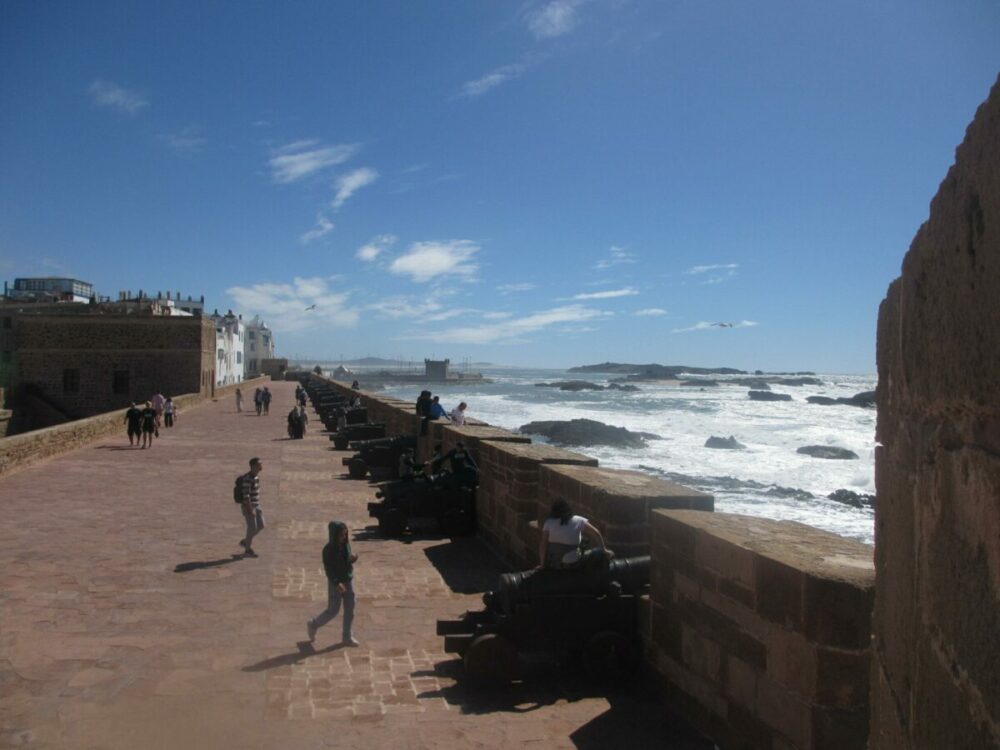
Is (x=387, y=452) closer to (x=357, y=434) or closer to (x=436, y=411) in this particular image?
(x=436, y=411)

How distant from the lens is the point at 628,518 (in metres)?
5.32

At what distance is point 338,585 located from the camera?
18.7 feet

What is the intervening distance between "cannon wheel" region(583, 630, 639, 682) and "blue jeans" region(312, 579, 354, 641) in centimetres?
167

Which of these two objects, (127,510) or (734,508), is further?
(734,508)

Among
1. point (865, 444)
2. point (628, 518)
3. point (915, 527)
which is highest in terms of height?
point (915, 527)

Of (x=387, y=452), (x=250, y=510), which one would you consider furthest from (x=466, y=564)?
(x=387, y=452)

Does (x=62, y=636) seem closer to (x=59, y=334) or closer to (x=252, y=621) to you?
(x=252, y=621)

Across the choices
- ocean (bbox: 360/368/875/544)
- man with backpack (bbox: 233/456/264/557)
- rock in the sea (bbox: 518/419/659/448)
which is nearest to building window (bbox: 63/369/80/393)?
ocean (bbox: 360/368/875/544)

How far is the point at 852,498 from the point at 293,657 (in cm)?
1915

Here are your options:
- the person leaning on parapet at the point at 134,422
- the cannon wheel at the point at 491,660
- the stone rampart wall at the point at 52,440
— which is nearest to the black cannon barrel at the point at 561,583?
the cannon wheel at the point at 491,660

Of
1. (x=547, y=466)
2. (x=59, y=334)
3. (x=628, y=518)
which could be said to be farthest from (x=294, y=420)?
(x=59, y=334)

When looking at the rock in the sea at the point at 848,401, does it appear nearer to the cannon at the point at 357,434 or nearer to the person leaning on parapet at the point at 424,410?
the cannon at the point at 357,434

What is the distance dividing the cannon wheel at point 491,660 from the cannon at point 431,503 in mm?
4528

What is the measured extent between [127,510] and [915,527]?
34.3 ft
